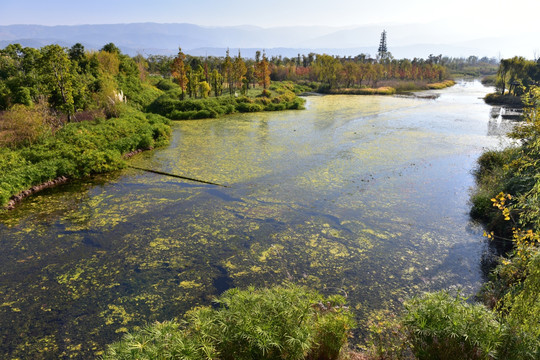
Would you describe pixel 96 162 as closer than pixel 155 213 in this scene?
No

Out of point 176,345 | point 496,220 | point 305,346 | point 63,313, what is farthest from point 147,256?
point 496,220

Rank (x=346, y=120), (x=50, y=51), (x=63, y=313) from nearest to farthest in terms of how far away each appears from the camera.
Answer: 1. (x=63, y=313)
2. (x=50, y=51)
3. (x=346, y=120)

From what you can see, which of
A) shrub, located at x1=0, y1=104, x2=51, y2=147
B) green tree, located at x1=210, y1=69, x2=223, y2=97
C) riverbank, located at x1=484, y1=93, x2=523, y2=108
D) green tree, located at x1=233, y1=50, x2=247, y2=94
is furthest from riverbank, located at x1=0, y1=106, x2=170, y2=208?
riverbank, located at x1=484, y1=93, x2=523, y2=108

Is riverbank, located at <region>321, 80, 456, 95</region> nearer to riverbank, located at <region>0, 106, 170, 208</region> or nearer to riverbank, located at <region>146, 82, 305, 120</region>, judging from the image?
riverbank, located at <region>146, 82, 305, 120</region>

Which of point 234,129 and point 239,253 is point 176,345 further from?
point 234,129

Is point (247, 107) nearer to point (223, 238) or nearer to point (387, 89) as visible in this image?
point (223, 238)

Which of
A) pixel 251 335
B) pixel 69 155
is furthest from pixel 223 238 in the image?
pixel 69 155

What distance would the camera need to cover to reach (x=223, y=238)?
735 centimetres

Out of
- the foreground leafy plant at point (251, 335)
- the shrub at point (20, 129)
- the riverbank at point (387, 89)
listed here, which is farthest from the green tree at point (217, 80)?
the foreground leafy plant at point (251, 335)

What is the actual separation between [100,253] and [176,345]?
4456 mm

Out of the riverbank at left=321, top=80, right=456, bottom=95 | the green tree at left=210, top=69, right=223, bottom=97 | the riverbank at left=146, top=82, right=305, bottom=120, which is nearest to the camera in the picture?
the riverbank at left=146, top=82, right=305, bottom=120

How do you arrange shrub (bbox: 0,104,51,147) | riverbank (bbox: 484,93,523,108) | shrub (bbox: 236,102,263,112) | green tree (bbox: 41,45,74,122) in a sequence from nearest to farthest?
shrub (bbox: 0,104,51,147) < green tree (bbox: 41,45,74,122) < shrub (bbox: 236,102,263,112) < riverbank (bbox: 484,93,523,108)

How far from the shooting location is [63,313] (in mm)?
5094

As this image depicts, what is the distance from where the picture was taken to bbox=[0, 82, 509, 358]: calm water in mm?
5270
